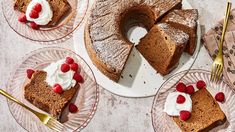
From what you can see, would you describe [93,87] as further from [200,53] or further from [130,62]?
[200,53]

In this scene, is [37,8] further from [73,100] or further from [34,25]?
[73,100]

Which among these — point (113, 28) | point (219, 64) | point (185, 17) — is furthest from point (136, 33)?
point (219, 64)

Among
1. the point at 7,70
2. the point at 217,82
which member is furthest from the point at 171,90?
the point at 7,70

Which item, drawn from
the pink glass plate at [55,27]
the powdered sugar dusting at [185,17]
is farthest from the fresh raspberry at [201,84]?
the pink glass plate at [55,27]

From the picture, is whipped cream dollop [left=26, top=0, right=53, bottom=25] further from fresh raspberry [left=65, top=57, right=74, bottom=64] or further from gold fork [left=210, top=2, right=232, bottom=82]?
gold fork [left=210, top=2, right=232, bottom=82]

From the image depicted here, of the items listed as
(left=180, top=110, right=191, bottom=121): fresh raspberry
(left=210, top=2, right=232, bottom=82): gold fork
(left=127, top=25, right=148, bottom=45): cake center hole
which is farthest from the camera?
(left=127, top=25, right=148, bottom=45): cake center hole

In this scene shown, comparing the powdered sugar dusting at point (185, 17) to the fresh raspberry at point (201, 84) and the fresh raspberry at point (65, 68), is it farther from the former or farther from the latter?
the fresh raspberry at point (65, 68)

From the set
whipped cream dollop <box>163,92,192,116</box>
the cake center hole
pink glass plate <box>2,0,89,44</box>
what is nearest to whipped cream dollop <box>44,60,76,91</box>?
pink glass plate <box>2,0,89,44</box>
